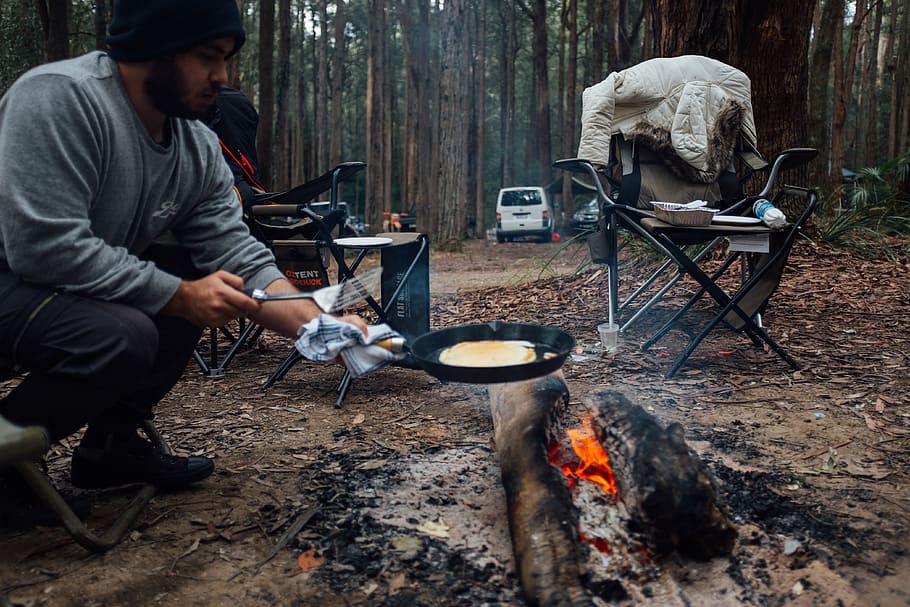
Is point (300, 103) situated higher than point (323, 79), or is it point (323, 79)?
point (323, 79)

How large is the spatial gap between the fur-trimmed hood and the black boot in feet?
10.9

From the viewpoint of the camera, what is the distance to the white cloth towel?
5.98 feet

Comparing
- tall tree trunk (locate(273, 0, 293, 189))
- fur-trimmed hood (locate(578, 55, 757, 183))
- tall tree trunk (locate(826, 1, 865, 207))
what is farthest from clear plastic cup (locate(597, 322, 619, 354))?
tall tree trunk (locate(273, 0, 293, 189))

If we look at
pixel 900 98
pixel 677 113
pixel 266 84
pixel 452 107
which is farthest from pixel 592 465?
pixel 900 98

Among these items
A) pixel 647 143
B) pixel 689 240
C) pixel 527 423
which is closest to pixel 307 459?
pixel 527 423

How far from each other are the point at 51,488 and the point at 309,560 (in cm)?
71

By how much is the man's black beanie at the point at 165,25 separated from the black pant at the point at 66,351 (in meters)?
0.71

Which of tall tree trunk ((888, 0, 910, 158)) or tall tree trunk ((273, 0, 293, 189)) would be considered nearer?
tall tree trunk ((273, 0, 293, 189))

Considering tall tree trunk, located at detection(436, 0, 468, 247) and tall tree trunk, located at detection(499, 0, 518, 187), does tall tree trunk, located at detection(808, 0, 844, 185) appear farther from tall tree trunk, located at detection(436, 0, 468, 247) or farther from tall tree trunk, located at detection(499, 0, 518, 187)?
tall tree trunk, located at detection(499, 0, 518, 187)

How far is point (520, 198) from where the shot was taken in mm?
19672

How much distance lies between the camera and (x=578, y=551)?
5.72ft

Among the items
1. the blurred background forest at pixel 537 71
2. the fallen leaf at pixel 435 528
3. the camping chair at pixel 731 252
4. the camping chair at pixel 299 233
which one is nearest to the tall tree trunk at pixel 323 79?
the blurred background forest at pixel 537 71

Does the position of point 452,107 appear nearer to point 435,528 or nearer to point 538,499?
point 435,528

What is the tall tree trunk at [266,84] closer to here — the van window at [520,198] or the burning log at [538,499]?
the burning log at [538,499]
